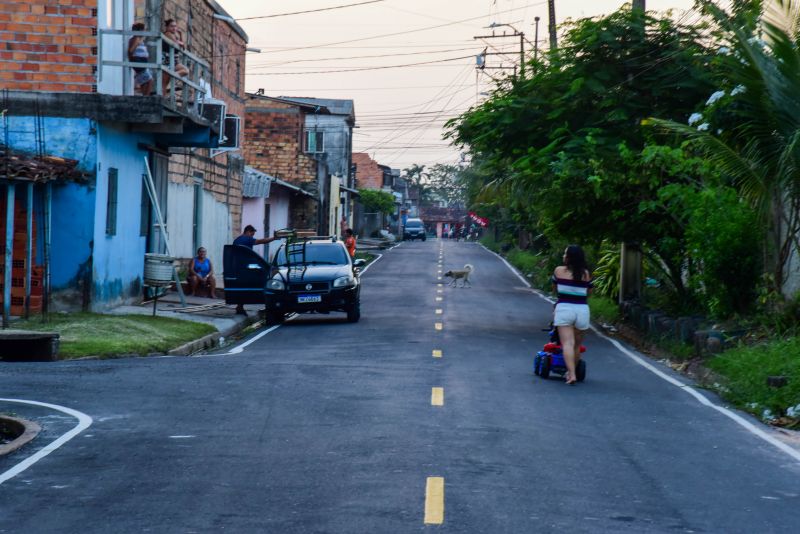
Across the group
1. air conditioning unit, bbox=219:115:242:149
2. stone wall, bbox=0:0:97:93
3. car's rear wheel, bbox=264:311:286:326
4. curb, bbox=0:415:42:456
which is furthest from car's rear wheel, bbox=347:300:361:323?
curb, bbox=0:415:42:456

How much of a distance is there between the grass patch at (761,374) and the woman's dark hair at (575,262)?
224 cm

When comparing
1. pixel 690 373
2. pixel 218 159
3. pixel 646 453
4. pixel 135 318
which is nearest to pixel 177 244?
pixel 218 159

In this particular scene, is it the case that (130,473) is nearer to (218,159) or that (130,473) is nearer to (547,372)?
(547,372)

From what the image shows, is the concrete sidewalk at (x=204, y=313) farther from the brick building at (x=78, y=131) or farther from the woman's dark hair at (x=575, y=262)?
the woman's dark hair at (x=575, y=262)

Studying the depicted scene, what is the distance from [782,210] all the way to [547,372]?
15.9 feet

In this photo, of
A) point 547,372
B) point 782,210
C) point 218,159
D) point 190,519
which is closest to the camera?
point 190,519

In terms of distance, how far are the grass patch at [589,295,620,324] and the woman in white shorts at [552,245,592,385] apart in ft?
41.3

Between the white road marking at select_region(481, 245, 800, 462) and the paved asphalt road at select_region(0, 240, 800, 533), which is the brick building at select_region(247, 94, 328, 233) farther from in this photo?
the paved asphalt road at select_region(0, 240, 800, 533)

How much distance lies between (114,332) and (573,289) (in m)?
8.08

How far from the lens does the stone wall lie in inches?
832

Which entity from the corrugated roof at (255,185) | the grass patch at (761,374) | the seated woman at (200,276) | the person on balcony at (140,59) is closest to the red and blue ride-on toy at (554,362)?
the grass patch at (761,374)

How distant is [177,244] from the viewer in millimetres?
30297

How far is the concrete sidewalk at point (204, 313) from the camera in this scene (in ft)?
69.6

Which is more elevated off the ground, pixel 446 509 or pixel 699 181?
pixel 699 181
